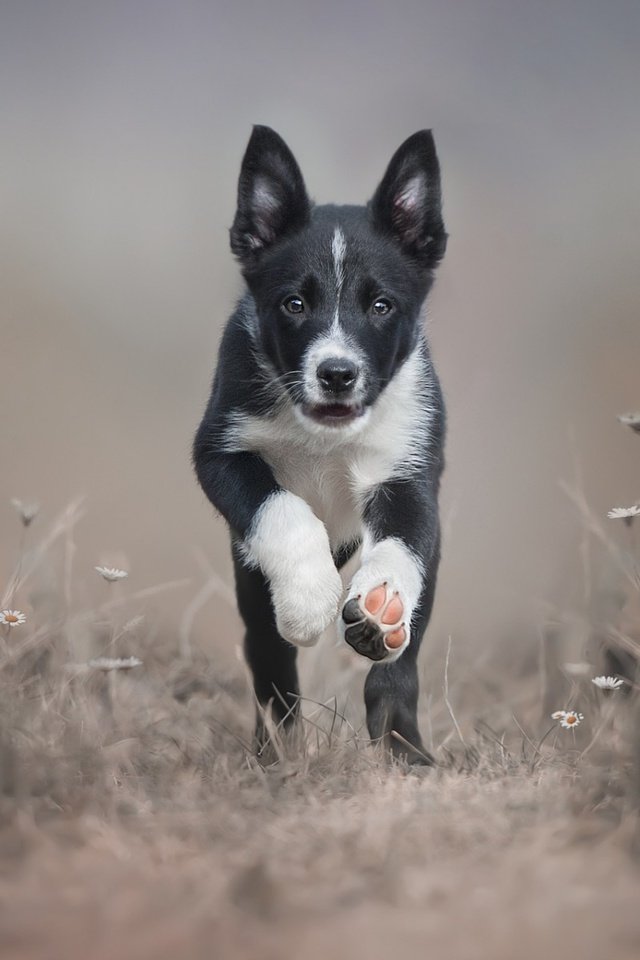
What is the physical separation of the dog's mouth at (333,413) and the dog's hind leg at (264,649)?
0.72 m

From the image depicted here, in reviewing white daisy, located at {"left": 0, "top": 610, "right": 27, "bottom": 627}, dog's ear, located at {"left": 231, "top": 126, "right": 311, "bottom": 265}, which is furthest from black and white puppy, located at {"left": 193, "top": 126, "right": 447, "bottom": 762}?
white daisy, located at {"left": 0, "top": 610, "right": 27, "bottom": 627}

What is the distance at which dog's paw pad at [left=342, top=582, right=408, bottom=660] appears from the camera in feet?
11.8

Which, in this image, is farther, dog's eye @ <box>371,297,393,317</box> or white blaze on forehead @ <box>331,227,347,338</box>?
dog's eye @ <box>371,297,393,317</box>

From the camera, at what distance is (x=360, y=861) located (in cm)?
285

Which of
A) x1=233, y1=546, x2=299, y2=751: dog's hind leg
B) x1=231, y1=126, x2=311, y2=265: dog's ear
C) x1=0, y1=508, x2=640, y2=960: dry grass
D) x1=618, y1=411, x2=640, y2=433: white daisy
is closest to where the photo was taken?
x1=0, y1=508, x2=640, y2=960: dry grass

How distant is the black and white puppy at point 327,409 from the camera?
403cm

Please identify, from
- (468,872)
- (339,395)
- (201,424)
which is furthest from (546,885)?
(201,424)

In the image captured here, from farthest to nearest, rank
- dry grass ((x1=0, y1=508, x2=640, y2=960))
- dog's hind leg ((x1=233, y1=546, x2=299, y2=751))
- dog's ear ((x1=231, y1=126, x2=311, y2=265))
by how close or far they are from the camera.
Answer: dog's hind leg ((x1=233, y1=546, x2=299, y2=751))
dog's ear ((x1=231, y1=126, x2=311, y2=265))
dry grass ((x1=0, y1=508, x2=640, y2=960))

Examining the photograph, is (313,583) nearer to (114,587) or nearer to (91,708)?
(91,708)

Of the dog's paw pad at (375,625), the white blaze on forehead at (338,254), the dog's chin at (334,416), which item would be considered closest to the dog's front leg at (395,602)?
the dog's paw pad at (375,625)

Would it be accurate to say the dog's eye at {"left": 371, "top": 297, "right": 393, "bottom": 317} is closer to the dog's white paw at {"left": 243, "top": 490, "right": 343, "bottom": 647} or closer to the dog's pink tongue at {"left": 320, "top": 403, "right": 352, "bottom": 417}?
the dog's pink tongue at {"left": 320, "top": 403, "right": 352, "bottom": 417}

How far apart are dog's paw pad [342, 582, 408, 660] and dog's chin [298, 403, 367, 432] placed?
2.42ft

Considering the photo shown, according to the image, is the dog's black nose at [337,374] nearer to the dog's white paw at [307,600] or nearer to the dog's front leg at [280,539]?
the dog's front leg at [280,539]

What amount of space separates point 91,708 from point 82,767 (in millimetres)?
537
